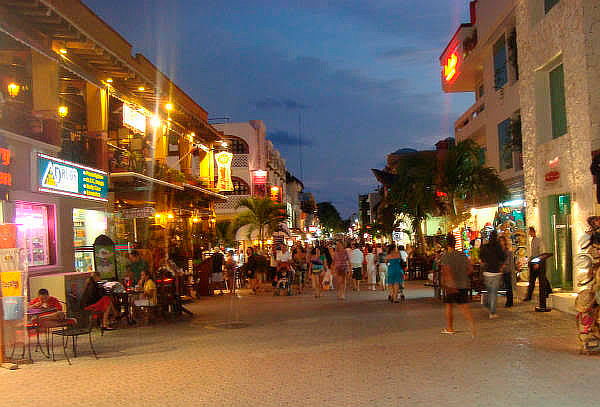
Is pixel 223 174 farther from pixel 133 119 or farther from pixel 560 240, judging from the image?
pixel 560 240

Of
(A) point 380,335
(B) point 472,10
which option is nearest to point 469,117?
(B) point 472,10

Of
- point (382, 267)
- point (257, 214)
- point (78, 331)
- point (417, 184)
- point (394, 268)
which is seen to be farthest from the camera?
point (257, 214)

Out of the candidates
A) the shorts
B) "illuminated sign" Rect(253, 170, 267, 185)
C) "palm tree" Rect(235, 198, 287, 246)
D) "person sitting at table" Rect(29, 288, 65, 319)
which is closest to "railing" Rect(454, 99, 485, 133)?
"palm tree" Rect(235, 198, 287, 246)

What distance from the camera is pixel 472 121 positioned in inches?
1287

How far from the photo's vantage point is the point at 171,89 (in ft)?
90.8

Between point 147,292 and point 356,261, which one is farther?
point 356,261

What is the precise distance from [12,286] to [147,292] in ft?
15.8

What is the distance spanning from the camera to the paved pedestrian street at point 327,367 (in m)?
7.25

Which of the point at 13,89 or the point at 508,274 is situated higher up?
the point at 13,89

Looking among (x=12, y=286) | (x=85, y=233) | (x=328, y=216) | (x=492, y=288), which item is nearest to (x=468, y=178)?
(x=492, y=288)

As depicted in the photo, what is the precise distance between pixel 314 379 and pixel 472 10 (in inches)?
1082

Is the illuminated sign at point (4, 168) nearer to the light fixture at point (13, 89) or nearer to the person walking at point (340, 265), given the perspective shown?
the light fixture at point (13, 89)

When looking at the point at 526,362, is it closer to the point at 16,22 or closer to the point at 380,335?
the point at 380,335

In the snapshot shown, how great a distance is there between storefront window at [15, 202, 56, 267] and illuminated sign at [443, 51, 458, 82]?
80.3 ft
